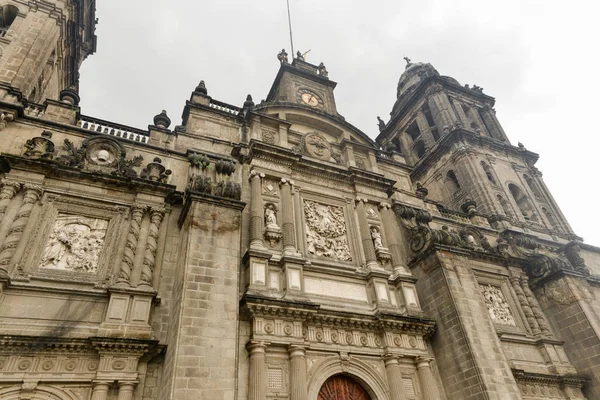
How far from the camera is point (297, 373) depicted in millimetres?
10219

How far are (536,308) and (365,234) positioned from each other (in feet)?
27.3

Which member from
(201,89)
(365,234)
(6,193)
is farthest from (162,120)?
(365,234)

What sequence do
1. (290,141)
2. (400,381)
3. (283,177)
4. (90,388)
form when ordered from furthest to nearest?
(290,141)
(283,177)
(400,381)
(90,388)

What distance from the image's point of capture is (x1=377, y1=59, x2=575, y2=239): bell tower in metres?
23.1

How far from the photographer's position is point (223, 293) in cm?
966

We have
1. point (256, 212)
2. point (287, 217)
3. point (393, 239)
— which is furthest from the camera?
point (393, 239)

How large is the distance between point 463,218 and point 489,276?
13.0 ft

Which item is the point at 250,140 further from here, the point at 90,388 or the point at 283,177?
the point at 90,388

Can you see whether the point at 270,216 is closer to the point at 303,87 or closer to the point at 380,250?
the point at 380,250

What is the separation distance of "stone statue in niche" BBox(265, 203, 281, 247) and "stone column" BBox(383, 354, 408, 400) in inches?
190

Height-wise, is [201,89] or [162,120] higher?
[201,89]

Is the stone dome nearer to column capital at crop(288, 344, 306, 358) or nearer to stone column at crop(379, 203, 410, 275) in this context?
stone column at crop(379, 203, 410, 275)

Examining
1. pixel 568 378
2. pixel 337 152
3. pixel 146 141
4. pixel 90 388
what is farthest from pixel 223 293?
pixel 568 378

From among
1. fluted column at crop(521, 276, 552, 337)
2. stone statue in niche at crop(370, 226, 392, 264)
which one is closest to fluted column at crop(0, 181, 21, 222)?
stone statue in niche at crop(370, 226, 392, 264)
